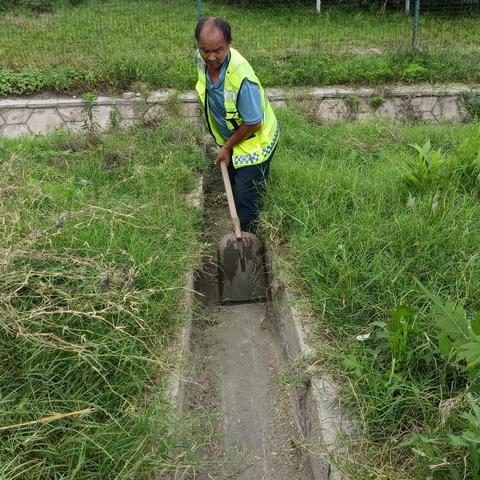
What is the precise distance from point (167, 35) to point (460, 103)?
15.6ft

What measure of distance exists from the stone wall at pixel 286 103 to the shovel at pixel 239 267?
3057 mm

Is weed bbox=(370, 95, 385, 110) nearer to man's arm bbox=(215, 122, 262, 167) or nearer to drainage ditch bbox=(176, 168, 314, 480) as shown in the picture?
man's arm bbox=(215, 122, 262, 167)

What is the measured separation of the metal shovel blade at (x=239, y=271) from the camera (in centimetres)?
360

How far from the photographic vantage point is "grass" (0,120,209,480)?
1985 mm

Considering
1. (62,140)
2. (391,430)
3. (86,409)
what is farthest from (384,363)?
(62,140)

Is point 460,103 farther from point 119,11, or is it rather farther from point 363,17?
point 119,11

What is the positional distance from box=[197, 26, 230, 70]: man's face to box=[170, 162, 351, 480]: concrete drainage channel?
143cm

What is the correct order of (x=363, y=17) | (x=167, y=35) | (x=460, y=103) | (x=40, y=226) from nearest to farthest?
(x=40, y=226) < (x=460, y=103) < (x=167, y=35) < (x=363, y=17)

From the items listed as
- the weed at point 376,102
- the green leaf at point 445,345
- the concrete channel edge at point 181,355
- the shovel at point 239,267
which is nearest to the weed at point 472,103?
the weed at point 376,102

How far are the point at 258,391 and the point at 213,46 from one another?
87.5 inches

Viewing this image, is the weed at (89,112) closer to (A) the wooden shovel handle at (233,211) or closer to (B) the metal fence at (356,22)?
(A) the wooden shovel handle at (233,211)

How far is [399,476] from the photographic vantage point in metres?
1.95

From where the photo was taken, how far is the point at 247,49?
7.59m

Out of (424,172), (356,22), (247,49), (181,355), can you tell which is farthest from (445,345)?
(356,22)
